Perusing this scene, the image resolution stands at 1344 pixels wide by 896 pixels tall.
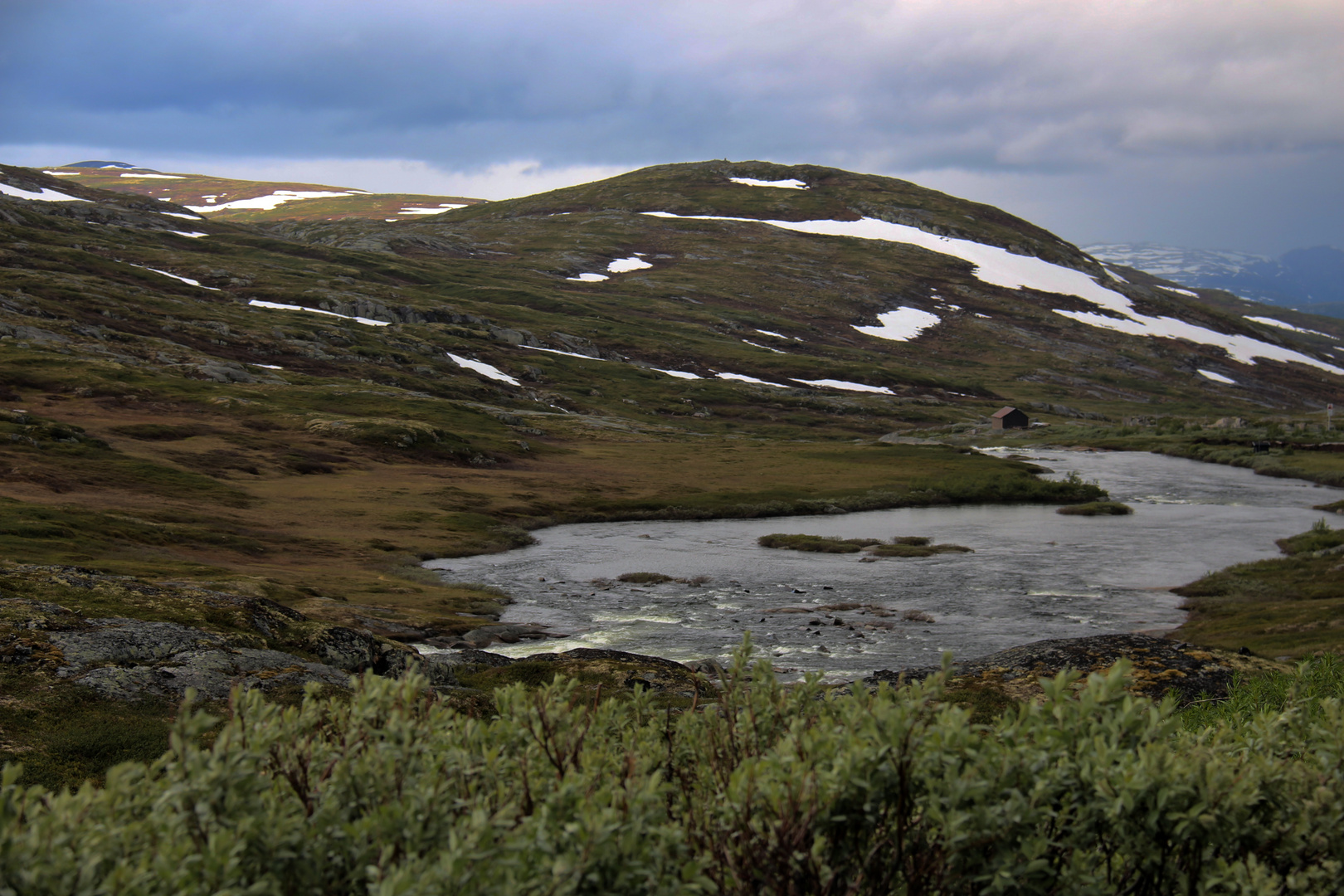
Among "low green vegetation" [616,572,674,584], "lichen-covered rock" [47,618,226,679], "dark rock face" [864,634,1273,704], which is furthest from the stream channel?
"lichen-covered rock" [47,618,226,679]

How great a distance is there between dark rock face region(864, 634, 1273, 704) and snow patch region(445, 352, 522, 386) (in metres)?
114

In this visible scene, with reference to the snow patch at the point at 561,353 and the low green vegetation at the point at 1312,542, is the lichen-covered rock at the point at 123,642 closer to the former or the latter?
the low green vegetation at the point at 1312,542

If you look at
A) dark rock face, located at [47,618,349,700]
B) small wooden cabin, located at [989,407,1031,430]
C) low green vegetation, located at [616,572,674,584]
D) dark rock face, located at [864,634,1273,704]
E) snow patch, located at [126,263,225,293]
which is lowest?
low green vegetation, located at [616,572,674,584]

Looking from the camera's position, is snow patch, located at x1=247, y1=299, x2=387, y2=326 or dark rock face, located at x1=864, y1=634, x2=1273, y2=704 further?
snow patch, located at x1=247, y1=299, x2=387, y2=326

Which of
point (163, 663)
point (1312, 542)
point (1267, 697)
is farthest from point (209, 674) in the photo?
point (1312, 542)

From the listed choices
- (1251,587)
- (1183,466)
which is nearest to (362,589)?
(1251,587)

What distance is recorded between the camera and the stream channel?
32.7 meters

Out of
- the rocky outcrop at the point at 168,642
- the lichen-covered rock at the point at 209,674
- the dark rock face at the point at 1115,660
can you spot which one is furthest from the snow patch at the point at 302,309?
the dark rock face at the point at 1115,660

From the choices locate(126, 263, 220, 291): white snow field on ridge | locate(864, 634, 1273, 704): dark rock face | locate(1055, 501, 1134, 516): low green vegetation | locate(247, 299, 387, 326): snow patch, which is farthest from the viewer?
locate(126, 263, 220, 291): white snow field on ridge

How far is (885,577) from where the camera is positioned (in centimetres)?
4512

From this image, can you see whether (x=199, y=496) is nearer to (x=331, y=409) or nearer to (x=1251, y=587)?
(x=331, y=409)

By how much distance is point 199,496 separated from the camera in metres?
56.7

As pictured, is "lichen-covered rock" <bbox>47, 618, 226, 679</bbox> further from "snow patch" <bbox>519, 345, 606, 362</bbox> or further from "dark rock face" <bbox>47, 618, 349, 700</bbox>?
"snow patch" <bbox>519, 345, 606, 362</bbox>

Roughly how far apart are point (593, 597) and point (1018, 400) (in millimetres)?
149657
